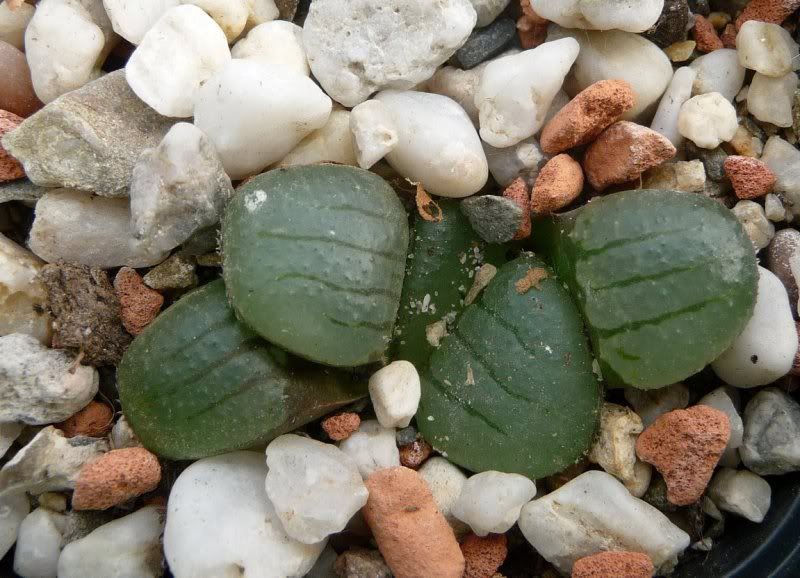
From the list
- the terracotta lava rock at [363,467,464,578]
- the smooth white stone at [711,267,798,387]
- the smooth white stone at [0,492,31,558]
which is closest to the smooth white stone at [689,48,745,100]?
the smooth white stone at [711,267,798,387]

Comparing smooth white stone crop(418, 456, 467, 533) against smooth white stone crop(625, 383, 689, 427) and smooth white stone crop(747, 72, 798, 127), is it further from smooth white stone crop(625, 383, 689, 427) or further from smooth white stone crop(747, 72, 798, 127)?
smooth white stone crop(747, 72, 798, 127)

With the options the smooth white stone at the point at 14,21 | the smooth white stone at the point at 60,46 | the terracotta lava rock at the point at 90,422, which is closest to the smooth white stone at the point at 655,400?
the terracotta lava rock at the point at 90,422

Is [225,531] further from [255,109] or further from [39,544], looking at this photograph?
[255,109]

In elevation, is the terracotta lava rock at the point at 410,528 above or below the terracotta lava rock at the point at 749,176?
below

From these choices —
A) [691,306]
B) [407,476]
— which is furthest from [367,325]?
[691,306]

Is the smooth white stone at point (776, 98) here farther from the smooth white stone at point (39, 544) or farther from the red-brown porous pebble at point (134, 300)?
the smooth white stone at point (39, 544)
